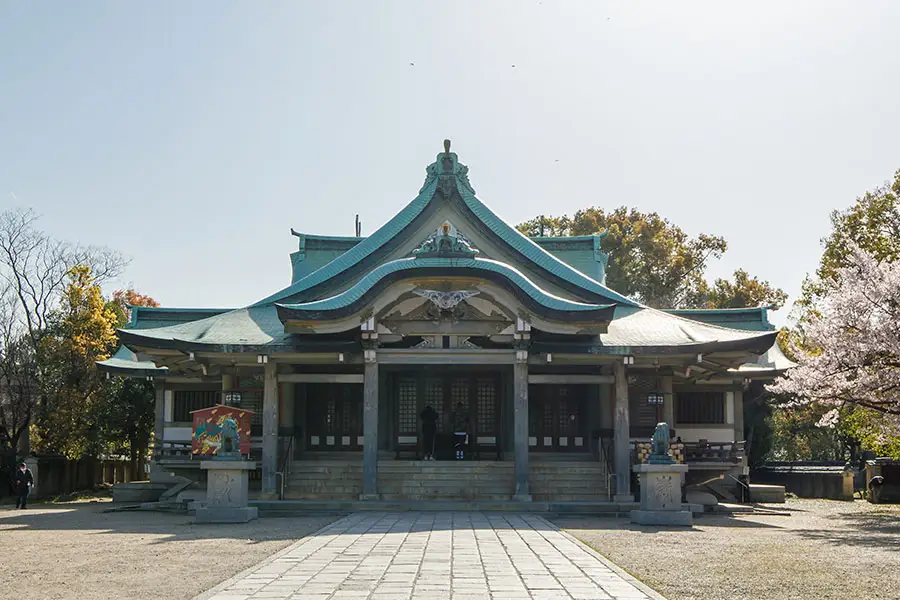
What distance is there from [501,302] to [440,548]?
9.29 meters

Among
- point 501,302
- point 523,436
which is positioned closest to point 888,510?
point 523,436

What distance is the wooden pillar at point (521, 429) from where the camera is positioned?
2117 cm

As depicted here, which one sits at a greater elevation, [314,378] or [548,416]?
[314,378]

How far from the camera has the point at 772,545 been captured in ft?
46.5

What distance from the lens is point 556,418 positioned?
86.9 feet

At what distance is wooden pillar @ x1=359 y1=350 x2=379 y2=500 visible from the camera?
21.4 m

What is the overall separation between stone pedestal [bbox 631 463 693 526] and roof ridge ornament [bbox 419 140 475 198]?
36.8 feet

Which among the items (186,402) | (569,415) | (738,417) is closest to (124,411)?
(186,402)

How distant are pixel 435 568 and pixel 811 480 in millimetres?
24074

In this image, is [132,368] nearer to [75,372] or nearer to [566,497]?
[75,372]

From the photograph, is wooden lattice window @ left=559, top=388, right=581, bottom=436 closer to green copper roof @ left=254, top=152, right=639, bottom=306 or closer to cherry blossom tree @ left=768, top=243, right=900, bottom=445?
green copper roof @ left=254, top=152, right=639, bottom=306

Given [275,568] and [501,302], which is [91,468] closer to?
[501,302]

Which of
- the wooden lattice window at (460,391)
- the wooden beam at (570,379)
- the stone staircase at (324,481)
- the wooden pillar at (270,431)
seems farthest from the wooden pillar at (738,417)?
the wooden pillar at (270,431)

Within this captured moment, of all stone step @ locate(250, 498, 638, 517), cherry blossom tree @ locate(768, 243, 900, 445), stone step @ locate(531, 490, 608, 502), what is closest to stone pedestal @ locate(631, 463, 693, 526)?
stone step @ locate(250, 498, 638, 517)
